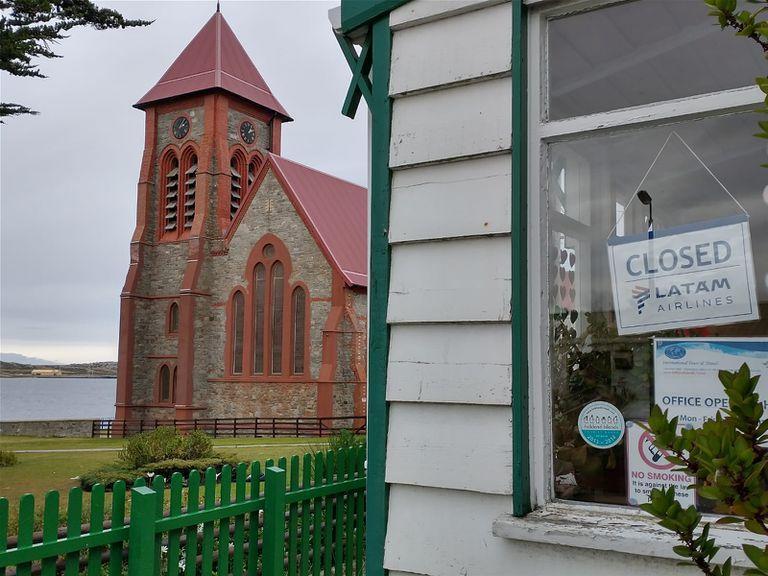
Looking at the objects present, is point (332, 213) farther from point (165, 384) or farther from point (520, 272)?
point (520, 272)

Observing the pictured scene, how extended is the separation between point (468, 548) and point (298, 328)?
28.2 meters

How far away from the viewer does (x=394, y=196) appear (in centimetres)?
301

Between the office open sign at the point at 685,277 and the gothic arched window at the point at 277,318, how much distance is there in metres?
28.7

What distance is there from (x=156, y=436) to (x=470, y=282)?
1549cm

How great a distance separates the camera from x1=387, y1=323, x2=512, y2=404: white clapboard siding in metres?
2.68

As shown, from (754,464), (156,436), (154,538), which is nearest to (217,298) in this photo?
(156,436)

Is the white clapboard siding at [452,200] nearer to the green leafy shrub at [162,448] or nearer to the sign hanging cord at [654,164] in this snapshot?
the sign hanging cord at [654,164]

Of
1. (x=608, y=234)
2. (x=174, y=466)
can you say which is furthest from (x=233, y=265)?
(x=608, y=234)

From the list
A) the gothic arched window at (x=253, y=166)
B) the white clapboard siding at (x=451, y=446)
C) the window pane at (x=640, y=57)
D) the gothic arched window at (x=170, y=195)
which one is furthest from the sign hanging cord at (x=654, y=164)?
the gothic arched window at (x=253, y=166)

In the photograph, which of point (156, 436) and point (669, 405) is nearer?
point (669, 405)

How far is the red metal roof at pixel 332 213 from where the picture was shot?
2938 cm

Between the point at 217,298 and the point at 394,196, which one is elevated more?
the point at 217,298

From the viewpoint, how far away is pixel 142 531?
11.6ft

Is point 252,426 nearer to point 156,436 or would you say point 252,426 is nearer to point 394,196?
point 156,436
